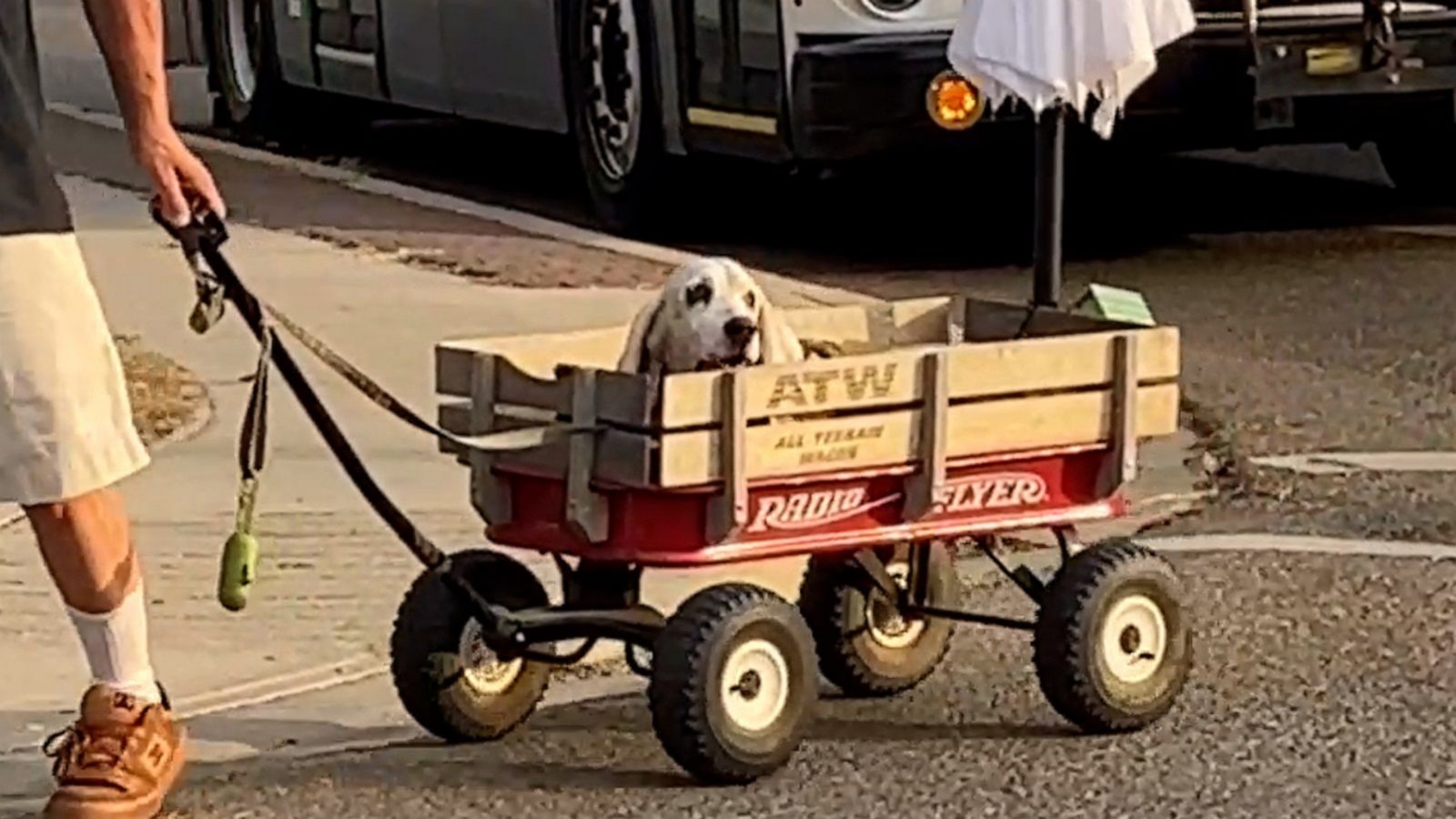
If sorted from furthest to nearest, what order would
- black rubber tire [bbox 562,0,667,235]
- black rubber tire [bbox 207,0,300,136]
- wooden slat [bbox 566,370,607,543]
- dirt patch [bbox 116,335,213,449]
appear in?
1. black rubber tire [bbox 207,0,300,136]
2. black rubber tire [bbox 562,0,667,235]
3. dirt patch [bbox 116,335,213,449]
4. wooden slat [bbox 566,370,607,543]

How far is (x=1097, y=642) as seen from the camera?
19.0 ft

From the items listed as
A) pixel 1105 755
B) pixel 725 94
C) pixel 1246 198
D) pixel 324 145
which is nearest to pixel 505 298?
pixel 725 94

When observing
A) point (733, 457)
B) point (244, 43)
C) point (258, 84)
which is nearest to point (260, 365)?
point (733, 457)

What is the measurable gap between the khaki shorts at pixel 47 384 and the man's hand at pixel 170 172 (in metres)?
0.17

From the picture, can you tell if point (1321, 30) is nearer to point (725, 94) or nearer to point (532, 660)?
point (725, 94)

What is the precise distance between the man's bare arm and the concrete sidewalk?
1.06m

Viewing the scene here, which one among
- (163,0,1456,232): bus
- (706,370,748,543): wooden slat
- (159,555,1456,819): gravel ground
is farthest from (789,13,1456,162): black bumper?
(706,370,748,543): wooden slat

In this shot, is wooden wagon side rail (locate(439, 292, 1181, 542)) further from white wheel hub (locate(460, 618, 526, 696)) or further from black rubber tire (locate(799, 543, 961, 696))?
black rubber tire (locate(799, 543, 961, 696))

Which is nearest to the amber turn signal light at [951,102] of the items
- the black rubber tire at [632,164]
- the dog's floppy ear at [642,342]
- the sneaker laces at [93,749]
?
the black rubber tire at [632,164]

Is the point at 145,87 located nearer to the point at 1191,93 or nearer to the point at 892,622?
the point at 892,622

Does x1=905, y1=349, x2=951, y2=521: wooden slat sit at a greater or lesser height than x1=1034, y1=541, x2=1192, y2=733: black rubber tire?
greater

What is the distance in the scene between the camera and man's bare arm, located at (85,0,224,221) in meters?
5.21

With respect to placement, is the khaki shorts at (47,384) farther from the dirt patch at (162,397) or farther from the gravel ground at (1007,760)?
the dirt patch at (162,397)

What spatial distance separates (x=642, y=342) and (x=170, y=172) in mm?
1094
